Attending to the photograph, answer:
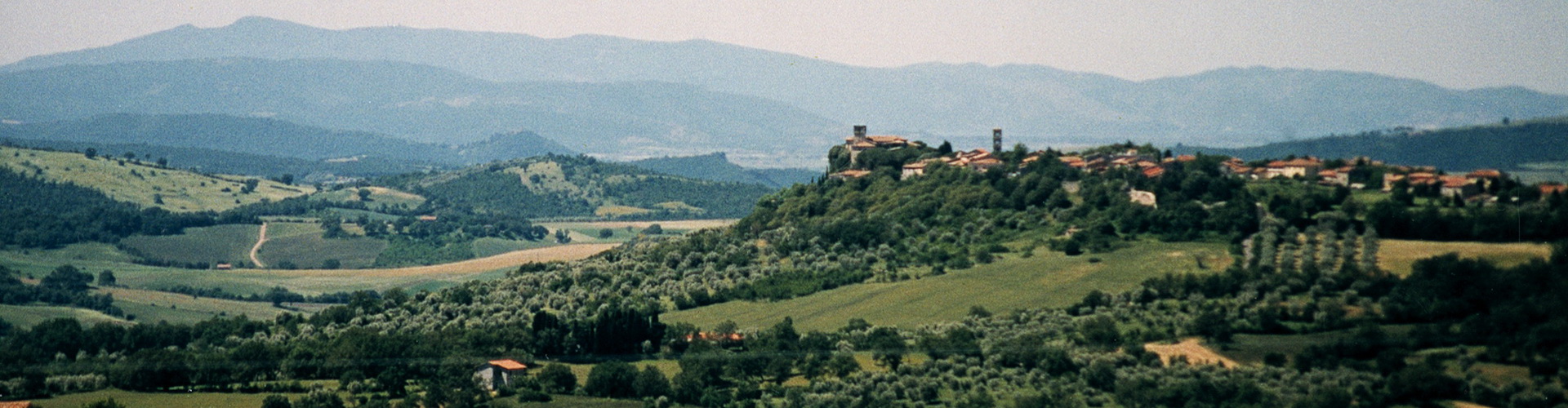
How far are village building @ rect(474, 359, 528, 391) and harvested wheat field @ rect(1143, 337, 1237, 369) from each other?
22.1m

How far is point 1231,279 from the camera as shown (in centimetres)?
5950

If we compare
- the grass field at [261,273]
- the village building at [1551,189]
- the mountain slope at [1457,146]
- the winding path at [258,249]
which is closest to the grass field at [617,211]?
the winding path at [258,249]

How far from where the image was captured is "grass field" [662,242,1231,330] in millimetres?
64688

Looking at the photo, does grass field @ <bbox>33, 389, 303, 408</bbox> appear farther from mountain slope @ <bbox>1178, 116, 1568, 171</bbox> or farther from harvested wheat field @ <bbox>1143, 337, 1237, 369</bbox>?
mountain slope @ <bbox>1178, 116, 1568, 171</bbox>

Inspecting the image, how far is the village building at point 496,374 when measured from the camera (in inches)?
2313

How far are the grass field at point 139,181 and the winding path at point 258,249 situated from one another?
1863cm

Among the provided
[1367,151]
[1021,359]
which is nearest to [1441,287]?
[1021,359]

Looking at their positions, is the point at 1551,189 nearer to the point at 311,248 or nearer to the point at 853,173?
the point at 853,173

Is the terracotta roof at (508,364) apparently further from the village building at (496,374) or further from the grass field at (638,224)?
the grass field at (638,224)

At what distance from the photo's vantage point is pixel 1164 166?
8044cm

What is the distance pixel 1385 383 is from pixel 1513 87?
11946 mm

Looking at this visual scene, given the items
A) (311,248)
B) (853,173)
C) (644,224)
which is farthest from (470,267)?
(644,224)

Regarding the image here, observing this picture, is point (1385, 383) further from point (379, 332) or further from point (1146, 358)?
point (379, 332)

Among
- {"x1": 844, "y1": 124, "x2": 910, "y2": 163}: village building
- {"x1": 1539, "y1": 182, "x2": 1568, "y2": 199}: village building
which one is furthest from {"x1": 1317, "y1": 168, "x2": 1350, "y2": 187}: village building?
{"x1": 844, "y1": 124, "x2": 910, "y2": 163}: village building
